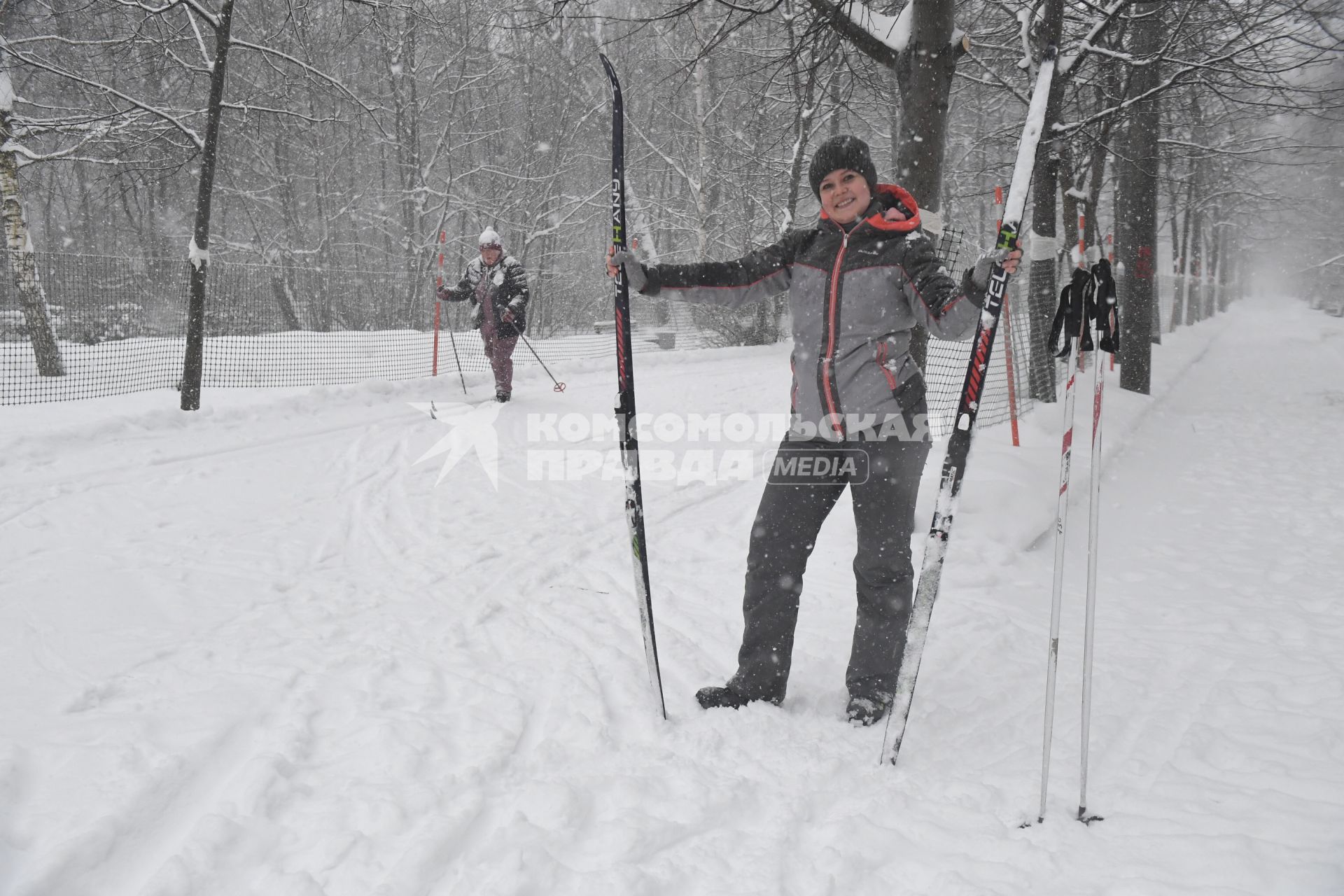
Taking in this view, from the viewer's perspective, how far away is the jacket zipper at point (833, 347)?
282 cm

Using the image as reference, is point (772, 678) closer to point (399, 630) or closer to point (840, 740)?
point (840, 740)

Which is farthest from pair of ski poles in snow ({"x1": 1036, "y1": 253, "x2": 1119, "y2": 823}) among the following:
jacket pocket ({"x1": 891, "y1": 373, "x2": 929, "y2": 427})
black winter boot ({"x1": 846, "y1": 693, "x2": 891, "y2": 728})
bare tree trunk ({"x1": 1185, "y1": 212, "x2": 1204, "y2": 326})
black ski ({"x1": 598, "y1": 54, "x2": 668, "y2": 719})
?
bare tree trunk ({"x1": 1185, "y1": 212, "x2": 1204, "y2": 326})

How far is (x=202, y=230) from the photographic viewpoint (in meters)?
8.25

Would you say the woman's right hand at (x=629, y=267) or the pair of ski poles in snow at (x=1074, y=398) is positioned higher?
the woman's right hand at (x=629, y=267)

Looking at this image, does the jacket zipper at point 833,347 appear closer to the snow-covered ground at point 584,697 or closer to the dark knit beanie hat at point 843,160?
the dark knit beanie hat at point 843,160

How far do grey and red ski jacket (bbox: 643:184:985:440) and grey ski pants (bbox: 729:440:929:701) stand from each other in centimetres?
14

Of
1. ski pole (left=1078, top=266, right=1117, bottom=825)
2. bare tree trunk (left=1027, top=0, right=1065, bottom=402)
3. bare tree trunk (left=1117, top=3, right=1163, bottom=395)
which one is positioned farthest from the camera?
bare tree trunk (left=1117, top=3, right=1163, bottom=395)

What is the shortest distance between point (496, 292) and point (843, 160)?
23.9 ft

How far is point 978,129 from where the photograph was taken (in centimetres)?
1828

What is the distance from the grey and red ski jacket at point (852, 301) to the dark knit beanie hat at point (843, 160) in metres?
0.08

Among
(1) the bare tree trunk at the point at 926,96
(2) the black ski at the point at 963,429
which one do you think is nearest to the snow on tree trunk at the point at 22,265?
(1) the bare tree trunk at the point at 926,96

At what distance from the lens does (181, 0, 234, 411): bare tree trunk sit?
314 inches

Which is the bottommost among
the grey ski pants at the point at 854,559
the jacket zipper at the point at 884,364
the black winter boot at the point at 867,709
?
the black winter boot at the point at 867,709

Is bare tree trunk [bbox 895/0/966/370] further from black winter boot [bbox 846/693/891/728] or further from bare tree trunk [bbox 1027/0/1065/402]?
black winter boot [bbox 846/693/891/728]
